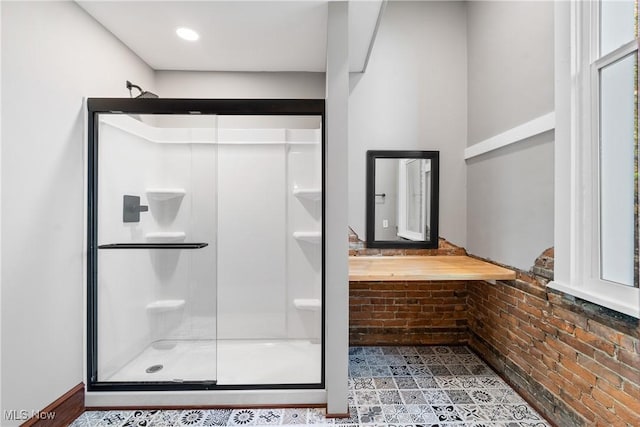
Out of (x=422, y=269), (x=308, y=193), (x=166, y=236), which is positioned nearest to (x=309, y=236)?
(x=308, y=193)

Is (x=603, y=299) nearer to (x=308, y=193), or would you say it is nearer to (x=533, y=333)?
(x=533, y=333)

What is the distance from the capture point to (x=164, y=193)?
6.91ft

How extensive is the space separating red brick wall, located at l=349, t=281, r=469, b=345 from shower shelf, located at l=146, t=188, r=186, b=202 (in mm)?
1631

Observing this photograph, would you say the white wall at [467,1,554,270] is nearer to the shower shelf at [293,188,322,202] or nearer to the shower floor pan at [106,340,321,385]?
the shower shelf at [293,188,322,202]

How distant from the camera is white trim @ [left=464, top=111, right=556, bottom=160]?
1858 mm

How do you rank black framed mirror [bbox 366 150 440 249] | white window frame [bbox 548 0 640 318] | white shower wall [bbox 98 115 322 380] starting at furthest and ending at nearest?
black framed mirror [bbox 366 150 440 249]
white shower wall [bbox 98 115 322 380]
white window frame [bbox 548 0 640 318]

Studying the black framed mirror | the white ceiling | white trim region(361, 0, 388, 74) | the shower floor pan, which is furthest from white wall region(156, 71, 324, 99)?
the shower floor pan

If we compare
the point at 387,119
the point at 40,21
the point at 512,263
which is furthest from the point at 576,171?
the point at 40,21

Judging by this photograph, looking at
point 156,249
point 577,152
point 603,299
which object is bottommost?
point 603,299

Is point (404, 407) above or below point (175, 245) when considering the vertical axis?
below

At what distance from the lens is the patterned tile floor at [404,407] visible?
5.94 ft

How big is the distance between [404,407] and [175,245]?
175 cm

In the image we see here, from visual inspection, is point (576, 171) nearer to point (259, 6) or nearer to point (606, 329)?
point (606, 329)

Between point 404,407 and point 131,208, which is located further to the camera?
point 131,208
